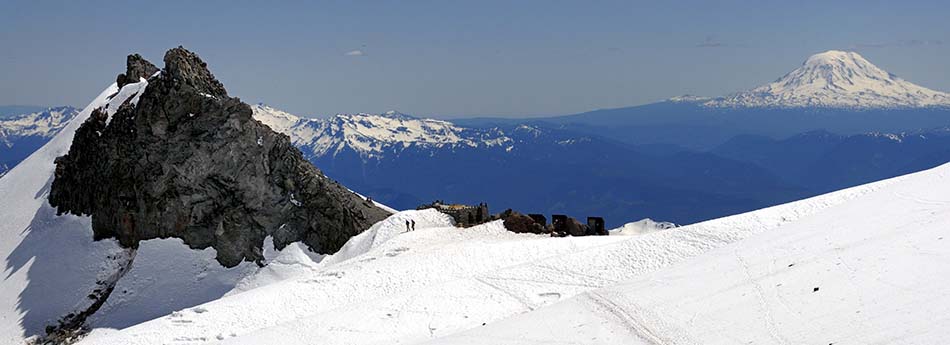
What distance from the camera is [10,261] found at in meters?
70.8

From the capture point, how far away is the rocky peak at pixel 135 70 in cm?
8969

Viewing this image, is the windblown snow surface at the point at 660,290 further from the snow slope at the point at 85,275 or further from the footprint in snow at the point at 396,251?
the snow slope at the point at 85,275

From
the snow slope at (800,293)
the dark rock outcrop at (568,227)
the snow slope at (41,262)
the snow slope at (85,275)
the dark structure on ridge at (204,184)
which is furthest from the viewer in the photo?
the dark structure on ridge at (204,184)

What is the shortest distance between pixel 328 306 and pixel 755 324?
20.8 m

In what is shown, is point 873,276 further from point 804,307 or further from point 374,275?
point 374,275

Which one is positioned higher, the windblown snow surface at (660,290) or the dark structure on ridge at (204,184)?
the dark structure on ridge at (204,184)

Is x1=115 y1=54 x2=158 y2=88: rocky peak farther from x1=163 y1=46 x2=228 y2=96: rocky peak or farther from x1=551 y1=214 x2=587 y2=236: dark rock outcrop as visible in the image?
x1=551 y1=214 x2=587 y2=236: dark rock outcrop

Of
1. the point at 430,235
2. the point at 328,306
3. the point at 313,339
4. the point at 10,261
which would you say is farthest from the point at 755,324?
the point at 10,261

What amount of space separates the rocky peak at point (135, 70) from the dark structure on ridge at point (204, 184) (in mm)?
17622

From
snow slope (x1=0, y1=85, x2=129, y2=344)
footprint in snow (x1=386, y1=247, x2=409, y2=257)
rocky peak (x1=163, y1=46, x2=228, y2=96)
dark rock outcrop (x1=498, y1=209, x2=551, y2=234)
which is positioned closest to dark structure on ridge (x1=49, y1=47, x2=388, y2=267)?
rocky peak (x1=163, y1=46, x2=228, y2=96)

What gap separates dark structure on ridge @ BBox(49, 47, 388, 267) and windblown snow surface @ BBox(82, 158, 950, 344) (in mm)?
29828

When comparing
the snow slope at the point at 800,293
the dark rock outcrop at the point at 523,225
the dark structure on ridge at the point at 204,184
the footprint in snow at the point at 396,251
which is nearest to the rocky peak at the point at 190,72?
the dark structure on ridge at the point at 204,184

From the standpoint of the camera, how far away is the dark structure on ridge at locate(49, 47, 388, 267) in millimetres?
68500

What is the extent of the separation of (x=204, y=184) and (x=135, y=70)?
31288 millimetres
